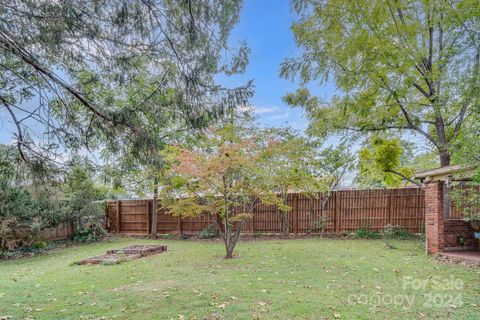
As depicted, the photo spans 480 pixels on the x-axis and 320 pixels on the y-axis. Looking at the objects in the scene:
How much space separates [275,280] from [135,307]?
2.29m

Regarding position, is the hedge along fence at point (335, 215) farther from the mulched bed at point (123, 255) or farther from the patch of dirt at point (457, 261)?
the patch of dirt at point (457, 261)

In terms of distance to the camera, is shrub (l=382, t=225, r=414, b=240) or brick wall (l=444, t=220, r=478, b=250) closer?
brick wall (l=444, t=220, r=478, b=250)

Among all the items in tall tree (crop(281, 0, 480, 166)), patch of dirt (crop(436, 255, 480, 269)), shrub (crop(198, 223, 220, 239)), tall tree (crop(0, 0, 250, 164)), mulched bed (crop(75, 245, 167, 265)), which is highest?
tall tree (crop(281, 0, 480, 166))

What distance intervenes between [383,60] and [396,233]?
19.4 feet

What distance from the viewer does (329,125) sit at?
36.4 ft

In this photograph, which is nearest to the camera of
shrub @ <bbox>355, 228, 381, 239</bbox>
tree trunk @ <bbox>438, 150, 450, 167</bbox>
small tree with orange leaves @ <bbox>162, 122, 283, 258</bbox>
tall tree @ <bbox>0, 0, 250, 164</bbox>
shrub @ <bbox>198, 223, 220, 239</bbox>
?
tall tree @ <bbox>0, 0, 250, 164</bbox>

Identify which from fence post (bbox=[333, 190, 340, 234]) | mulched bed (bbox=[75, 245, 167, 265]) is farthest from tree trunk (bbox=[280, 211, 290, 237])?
mulched bed (bbox=[75, 245, 167, 265])

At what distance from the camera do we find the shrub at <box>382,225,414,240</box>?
35.0 ft

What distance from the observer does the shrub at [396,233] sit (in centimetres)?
1068

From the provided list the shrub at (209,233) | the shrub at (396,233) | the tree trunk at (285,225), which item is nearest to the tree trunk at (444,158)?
the shrub at (396,233)

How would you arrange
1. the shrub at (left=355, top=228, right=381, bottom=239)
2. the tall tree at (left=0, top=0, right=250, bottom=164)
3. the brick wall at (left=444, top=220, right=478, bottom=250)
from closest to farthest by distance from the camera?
the tall tree at (left=0, top=0, right=250, bottom=164) < the brick wall at (left=444, top=220, right=478, bottom=250) < the shrub at (left=355, top=228, right=381, bottom=239)

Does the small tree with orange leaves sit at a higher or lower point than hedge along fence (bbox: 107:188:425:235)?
higher

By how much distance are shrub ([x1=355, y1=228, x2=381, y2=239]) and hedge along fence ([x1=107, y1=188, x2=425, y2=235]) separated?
22 cm

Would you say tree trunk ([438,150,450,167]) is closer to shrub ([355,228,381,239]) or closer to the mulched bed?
shrub ([355,228,381,239])
